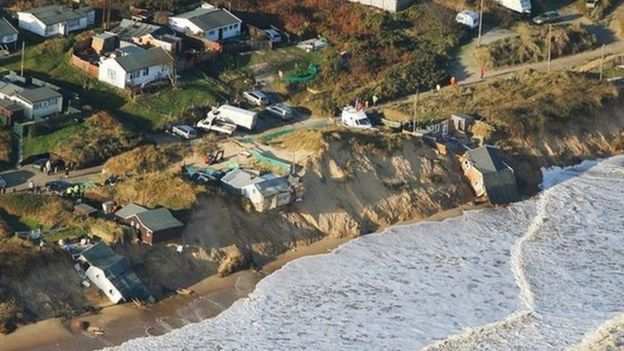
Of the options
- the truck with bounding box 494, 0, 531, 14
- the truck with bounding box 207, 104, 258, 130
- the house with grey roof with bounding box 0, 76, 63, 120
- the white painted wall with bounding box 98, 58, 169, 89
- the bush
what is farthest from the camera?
the truck with bounding box 494, 0, 531, 14

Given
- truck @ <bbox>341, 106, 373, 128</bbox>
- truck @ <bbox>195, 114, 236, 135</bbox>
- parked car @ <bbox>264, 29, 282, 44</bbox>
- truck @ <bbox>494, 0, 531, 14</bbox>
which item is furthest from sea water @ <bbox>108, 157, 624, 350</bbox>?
truck @ <bbox>494, 0, 531, 14</bbox>

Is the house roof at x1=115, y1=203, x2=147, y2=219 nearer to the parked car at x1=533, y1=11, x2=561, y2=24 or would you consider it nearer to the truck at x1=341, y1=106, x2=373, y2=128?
the truck at x1=341, y1=106, x2=373, y2=128

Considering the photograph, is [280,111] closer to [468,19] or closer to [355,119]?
[355,119]

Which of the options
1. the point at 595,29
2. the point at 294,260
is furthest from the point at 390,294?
the point at 595,29

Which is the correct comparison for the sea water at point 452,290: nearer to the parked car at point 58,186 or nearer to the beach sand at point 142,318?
the beach sand at point 142,318

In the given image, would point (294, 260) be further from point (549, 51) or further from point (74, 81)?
point (549, 51)

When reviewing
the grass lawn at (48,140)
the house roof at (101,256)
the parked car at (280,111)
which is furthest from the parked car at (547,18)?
the house roof at (101,256)
